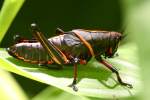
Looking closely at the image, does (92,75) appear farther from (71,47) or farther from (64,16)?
(64,16)

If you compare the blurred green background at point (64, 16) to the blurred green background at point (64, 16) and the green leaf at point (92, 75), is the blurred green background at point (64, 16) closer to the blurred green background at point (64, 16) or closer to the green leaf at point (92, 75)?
the blurred green background at point (64, 16)

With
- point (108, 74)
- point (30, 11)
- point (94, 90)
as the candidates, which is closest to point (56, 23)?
point (30, 11)

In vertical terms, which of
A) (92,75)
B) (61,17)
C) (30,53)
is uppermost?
(61,17)

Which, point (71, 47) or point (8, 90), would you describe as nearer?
point (8, 90)

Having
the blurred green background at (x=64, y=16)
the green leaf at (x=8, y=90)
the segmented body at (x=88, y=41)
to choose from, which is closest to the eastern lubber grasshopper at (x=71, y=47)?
the segmented body at (x=88, y=41)

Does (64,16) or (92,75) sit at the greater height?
(64,16)

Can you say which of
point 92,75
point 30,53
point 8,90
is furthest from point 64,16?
point 8,90
